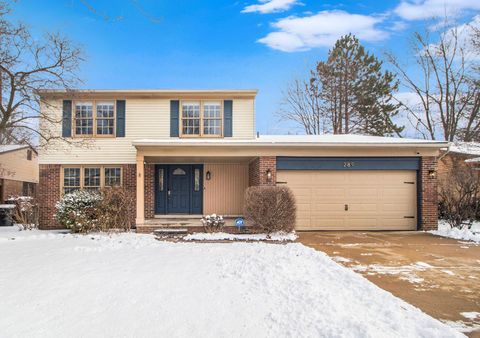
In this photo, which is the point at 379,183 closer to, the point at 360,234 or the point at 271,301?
the point at 360,234

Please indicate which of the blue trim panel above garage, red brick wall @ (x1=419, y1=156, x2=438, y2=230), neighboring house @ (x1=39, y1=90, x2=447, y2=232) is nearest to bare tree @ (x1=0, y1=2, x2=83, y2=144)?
neighboring house @ (x1=39, y1=90, x2=447, y2=232)

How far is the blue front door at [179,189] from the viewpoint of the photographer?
13.6 metres

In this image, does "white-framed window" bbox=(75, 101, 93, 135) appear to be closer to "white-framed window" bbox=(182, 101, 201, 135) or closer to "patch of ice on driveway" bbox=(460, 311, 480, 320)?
"white-framed window" bbox=(182, 101, 201, 135)

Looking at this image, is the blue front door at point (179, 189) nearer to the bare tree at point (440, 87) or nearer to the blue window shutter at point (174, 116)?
the blue window shutter at point (174, 116)

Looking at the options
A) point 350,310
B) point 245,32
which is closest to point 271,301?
point 350,310

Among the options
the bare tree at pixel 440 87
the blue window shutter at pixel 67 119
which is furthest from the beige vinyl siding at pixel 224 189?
the bare tree at pixel 440 87

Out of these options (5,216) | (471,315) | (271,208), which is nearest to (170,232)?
(271,208)

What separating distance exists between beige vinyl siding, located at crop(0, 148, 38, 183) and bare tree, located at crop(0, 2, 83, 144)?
9239mm

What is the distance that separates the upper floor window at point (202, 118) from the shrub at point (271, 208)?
148 inches

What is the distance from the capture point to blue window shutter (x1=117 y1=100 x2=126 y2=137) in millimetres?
12992

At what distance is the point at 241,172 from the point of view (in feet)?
46.3

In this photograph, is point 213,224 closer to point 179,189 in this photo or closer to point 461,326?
point 179,189

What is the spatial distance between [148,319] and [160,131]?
9.76 m

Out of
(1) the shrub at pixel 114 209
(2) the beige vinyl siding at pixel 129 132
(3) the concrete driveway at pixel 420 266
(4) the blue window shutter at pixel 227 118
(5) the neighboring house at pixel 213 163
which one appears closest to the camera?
(3) the concrete driveway at pixel 420 266
